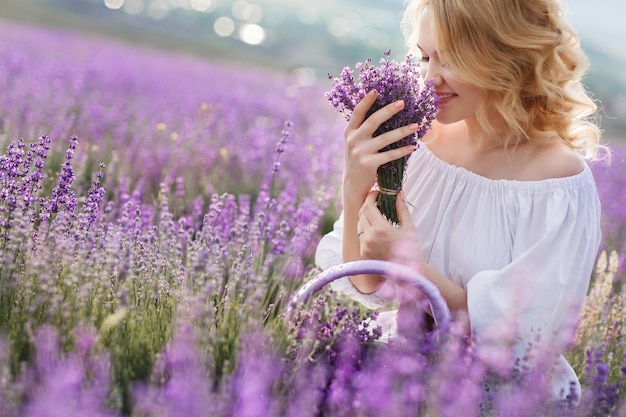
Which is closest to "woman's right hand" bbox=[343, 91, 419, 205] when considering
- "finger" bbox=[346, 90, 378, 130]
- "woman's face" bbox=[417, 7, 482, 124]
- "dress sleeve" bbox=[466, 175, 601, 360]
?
"finger" bbox=[346, 90, 378, 130]

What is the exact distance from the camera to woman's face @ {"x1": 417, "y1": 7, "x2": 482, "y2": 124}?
228cm

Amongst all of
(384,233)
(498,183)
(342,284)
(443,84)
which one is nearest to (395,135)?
(384,233)

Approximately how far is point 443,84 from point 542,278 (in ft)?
2.23

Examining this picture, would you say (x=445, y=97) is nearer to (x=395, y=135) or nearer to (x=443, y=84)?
(x=443, y=84)

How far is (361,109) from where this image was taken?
6.77 ft

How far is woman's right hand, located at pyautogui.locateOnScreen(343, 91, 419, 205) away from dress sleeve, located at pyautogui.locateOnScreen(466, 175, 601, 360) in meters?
0.44

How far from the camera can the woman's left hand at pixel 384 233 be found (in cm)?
210

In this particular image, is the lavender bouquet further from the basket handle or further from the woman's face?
the basket handle

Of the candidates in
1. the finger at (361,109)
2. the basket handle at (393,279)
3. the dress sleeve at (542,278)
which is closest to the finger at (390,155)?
the finger at (361,109)

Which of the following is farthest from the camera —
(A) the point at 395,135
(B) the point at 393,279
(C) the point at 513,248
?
(C) the point at 513,248

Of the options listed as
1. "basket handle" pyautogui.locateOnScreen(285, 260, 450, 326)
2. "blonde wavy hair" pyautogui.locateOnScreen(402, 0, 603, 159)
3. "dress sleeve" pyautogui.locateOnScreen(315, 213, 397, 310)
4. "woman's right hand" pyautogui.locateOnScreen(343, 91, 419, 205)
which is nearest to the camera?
"basket handle" pyautogui.locateOnScreen(285, 260, 450, 326)

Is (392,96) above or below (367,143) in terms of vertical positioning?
above

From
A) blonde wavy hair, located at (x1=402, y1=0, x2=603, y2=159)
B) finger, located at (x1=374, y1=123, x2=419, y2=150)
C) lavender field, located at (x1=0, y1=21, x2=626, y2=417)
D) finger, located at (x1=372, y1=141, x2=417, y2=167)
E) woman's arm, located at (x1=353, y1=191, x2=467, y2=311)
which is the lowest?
lavender field, located at (x1=0, y1=21, x2=626, y2=417)

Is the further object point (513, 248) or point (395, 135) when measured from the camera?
point (513, 248)
